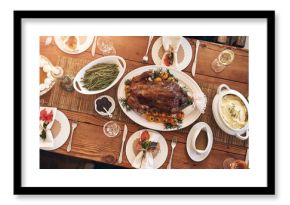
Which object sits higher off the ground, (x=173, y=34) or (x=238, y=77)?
(x=173, y=34)

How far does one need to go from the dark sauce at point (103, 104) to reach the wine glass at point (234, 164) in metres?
0.65

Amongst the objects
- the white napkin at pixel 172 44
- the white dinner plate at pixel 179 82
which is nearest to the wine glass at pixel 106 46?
the white dinner plate at pixel 179 82

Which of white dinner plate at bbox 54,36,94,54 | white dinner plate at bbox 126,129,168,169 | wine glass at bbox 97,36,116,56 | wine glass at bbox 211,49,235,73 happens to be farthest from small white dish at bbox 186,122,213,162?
white dinner plate at bbox 54,36,94,54

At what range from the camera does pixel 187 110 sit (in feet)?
4.58

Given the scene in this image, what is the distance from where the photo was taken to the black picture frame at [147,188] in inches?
51.3

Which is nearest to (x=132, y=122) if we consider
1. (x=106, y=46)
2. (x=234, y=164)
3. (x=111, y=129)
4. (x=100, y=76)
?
(x=111, y=129)

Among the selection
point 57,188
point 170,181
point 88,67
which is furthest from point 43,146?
point 170,181

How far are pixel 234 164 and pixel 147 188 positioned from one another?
0.45 meters

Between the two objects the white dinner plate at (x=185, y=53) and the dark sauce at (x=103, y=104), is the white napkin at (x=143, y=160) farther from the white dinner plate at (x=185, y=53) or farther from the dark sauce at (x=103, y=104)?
the white dinner plate at (x=185, y=53)

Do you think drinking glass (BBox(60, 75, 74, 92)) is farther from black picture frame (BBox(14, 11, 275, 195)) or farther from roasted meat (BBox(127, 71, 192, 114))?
roasted meat (BBox(127, 71, 192, 114))

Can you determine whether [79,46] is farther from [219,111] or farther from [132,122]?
[219,111]

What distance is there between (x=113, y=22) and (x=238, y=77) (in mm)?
676

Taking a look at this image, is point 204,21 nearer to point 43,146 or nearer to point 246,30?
point 246,30
